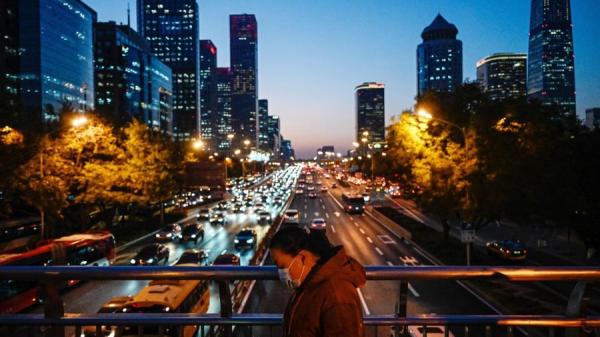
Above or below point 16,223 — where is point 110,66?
above

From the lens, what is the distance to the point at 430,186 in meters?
24.8

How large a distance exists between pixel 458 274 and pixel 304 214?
175 ft

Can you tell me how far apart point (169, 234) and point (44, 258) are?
56.1 ft

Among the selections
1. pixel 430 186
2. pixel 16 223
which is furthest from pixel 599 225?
pixel 16 223

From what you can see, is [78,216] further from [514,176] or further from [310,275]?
[310,275]

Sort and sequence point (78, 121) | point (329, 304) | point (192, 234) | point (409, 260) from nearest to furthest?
point (329, 304), point (409, 260), point (78, 121), point (192, 234)


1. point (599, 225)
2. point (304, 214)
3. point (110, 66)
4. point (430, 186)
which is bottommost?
point (304, 214)

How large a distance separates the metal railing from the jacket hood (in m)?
1.05

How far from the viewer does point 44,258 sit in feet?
68.9

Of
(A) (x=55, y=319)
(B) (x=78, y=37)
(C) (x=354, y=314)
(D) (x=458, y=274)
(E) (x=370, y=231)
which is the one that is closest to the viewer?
(C) (x=354, y=314)

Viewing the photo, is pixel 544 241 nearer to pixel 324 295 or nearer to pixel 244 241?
pixel 244 241

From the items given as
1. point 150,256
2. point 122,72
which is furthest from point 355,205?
point 122,72

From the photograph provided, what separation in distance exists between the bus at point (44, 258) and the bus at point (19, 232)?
12.6 metres

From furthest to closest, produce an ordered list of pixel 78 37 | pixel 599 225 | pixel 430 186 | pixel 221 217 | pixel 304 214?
pixel 78 37 < pixel 304 214 < pixel 221 217 < pixel 430 186 < pixel 599 225
